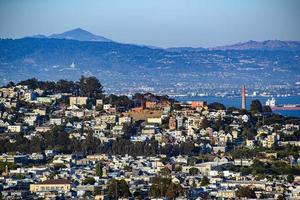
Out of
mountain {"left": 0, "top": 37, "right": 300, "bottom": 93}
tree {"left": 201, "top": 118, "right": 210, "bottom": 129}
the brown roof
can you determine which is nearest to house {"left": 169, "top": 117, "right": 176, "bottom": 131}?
tree {"left": 201, "top": 118, "right": 210, "bottom": 129}

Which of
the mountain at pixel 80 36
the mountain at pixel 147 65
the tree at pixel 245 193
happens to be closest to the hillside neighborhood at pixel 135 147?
the tree at pixel 245 193

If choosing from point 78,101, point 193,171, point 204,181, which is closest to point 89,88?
point 78,101

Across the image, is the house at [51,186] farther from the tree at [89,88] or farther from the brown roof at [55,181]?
the tree at [89,88]

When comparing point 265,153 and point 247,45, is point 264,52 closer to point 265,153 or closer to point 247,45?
point 247,45

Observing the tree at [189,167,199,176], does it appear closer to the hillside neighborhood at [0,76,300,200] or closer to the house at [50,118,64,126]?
the hillside neighborhood at [0,76,300,200]

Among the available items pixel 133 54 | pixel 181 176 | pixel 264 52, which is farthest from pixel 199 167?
pixel 264 52

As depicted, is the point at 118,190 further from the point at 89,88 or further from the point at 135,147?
the point at 89,88
